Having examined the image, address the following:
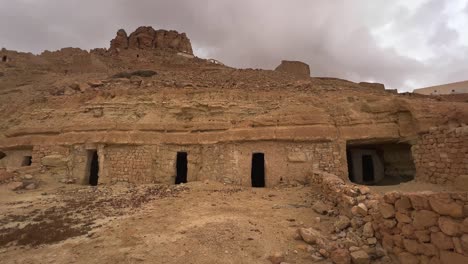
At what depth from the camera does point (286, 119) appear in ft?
40.1

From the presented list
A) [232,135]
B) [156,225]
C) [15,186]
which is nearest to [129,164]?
[15,186]

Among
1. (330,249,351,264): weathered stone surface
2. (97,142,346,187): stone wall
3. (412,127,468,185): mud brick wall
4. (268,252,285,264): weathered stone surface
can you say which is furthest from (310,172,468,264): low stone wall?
(97,142,346,187): stone wall

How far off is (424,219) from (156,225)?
5.28m

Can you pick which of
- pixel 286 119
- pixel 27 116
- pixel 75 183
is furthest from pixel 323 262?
pixel 27 116

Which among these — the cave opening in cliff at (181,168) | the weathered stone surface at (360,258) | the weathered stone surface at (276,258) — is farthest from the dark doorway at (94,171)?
the weathered stone surface at (360,258)

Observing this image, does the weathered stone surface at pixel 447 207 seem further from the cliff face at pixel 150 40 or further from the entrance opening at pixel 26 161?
the cliff face at pixel 150 40

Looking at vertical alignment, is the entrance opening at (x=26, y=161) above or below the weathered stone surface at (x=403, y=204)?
above

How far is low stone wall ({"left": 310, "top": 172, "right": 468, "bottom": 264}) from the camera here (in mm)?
3240

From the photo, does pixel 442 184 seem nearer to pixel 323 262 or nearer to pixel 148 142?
pixel 323 262

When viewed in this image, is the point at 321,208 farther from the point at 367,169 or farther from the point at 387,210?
the point at 367,169

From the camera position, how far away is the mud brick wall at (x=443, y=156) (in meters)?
8.70

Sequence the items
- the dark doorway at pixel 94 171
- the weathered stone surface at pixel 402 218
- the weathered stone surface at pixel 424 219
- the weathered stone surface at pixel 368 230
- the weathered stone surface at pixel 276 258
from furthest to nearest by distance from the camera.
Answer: the dark doorway at pixel 94 171
the weathered stone surface at pixel 368 230
the weathered stone surface at pixel 276 258
the weathered stone surface at pixel 402 218
the weathered stone surface at pixel 424 219

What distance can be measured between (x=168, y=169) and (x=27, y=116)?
9040 mm

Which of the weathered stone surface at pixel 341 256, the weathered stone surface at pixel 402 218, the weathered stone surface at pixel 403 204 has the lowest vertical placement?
the weathered stone surface at pixel 341 256
